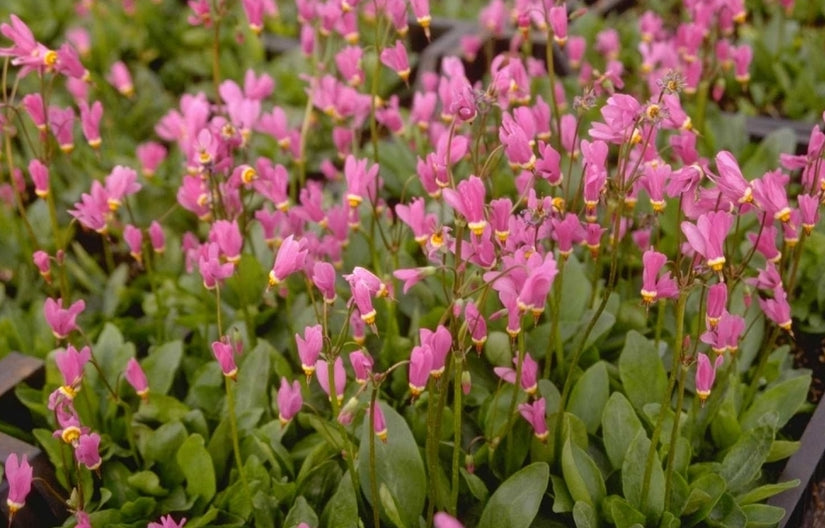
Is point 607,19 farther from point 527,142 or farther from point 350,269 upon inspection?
point 527,142

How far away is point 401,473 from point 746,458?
586 millimetres

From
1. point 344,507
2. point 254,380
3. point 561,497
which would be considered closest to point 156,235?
point 254,380

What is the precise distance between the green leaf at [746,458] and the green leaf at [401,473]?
0.51 meters

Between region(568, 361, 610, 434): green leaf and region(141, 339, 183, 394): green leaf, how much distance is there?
79 cm

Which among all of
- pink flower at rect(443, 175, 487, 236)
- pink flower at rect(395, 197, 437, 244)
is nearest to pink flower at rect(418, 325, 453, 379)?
pink flower at rect(443, 175, 487, 236)

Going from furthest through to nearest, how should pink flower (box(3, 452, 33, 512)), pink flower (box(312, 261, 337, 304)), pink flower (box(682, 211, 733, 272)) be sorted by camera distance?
1. pink flower (box(3, 452, 33, 512))
2. pink flower (box(312, 261, 337, 304))
3. pink flower (box(682, 211, 733, 272))

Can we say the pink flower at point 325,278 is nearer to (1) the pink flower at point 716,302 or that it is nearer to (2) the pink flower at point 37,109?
(1) the pink flower at point 716,302

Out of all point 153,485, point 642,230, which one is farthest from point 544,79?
point 153,485

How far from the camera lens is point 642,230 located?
1926 millimetres

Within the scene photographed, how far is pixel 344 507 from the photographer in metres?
1.55

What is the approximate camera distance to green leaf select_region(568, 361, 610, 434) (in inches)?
68.9

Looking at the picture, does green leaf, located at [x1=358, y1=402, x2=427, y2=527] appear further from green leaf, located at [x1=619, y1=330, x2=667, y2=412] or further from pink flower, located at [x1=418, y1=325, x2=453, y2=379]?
green leaf, located at [x1=619, y1=330, x2=667, y2=412]

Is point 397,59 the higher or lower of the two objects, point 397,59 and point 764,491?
the higher

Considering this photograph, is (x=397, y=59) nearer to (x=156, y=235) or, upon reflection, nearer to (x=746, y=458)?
(x=156, y=235)
